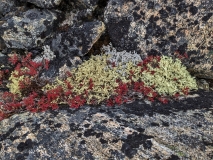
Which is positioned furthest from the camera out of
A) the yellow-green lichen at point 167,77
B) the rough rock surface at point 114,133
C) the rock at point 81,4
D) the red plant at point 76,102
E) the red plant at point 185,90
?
the rock at point 81,4

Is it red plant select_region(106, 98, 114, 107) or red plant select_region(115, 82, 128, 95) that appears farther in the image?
red plant select_region(115, 82, 128, 95)

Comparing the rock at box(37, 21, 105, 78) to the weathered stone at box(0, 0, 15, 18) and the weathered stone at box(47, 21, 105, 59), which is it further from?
the weathered stone at box(0, 0, 15, 18)

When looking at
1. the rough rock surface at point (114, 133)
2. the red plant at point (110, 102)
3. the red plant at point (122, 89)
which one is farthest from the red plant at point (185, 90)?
the red plant at point (110, 102)

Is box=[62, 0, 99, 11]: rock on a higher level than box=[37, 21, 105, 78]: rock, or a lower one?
higher

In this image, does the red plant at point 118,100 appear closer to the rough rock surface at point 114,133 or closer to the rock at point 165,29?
the rough rock surface at point 114,133

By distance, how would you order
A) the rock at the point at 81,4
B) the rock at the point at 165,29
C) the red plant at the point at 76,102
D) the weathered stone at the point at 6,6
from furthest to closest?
the weathered stone at the point at 6,6 → the rock at the point at 81,4 → the rock at the point at 165,29 → the red plant at the point at 76,102

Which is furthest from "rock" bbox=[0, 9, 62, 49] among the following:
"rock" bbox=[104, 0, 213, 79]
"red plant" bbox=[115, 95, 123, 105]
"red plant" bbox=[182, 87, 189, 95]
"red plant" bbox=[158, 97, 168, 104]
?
"red plant" bbox=[182, 87, 189, 95]

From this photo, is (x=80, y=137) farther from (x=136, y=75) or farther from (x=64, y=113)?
(x=136, y=75)
